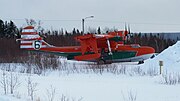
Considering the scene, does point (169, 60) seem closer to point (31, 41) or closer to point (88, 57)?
point (88, 57)

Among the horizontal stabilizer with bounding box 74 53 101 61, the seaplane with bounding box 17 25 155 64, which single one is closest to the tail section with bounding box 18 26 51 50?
the seaplane with bounding box 17 25 155 64

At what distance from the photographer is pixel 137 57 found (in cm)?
2981

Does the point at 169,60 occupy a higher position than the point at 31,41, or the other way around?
the point at 31,41

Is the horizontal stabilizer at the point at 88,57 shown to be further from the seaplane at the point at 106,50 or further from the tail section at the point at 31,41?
the tail section at the point at 31,41

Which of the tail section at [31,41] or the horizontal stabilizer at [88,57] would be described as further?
the tail section at [31,41]

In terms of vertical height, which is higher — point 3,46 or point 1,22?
point 1,22

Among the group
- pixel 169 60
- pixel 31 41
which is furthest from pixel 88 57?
pixel 169 60

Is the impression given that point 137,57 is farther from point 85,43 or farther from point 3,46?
point 3,46

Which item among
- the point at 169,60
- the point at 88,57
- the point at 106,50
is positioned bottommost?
the point at 88,57

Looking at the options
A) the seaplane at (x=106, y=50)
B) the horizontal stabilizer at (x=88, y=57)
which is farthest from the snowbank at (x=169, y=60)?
the seaplane at (x=106, y=50)

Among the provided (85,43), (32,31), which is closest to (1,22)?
(32,31)

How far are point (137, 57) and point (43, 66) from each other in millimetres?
9207

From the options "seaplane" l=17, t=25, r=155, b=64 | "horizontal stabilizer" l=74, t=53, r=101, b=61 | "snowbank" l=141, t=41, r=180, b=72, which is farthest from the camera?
"seaplane" l=17, t=25, r=155, b=64

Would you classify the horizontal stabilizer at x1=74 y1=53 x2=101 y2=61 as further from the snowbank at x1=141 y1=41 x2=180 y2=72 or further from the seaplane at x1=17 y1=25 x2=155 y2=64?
the snowbank at x1=141 y1=41 x2=180 y2=72
